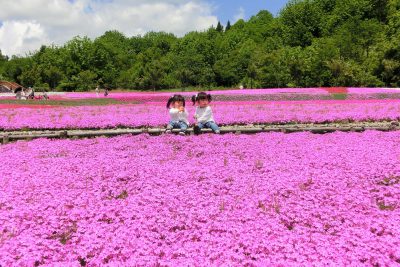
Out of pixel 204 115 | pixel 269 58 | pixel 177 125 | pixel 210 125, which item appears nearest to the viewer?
pixel 204 115

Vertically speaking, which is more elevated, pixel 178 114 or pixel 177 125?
pixel 178 114

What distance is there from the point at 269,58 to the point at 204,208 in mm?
66875

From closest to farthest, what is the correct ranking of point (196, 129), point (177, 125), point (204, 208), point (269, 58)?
point (204, 208)
point (196, 129)
point (177, 125)
point (269, 58)

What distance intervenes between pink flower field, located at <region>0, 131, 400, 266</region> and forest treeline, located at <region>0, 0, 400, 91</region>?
56869 millimetres

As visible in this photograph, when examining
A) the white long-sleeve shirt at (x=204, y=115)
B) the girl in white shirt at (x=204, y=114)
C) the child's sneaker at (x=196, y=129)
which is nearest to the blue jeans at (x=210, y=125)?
the girl in white shirt at (x=204, y=114)

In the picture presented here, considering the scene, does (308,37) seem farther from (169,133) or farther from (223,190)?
(223,190)

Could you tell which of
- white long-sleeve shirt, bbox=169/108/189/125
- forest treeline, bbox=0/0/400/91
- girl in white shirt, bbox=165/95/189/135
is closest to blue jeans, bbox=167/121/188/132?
girl in white shirt, bbox=165/95/189/135

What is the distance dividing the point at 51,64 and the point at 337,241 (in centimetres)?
11165

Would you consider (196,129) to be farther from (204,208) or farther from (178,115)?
(204,208)

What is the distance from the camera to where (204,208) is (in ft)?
21.5

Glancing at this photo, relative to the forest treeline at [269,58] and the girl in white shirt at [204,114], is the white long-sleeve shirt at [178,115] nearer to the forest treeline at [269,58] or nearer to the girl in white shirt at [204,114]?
the girl in white shirt at [204,114]

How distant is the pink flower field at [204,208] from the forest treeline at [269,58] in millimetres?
Answer: 56869

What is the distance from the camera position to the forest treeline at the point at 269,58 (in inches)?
2554

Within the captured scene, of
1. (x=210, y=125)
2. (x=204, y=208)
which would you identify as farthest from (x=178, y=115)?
(x=204, y=208)
